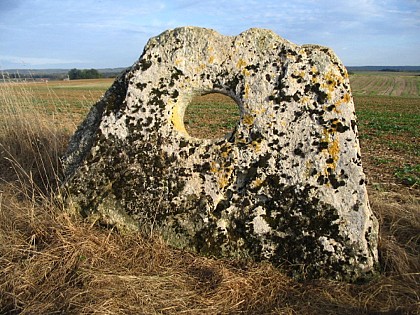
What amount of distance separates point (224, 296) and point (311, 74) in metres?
2.01

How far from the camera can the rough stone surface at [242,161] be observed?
3.12 meters

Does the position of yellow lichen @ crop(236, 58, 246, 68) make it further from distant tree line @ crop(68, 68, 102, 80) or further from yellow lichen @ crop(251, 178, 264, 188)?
distant tree line @ crop(68, 68, 102, 80)

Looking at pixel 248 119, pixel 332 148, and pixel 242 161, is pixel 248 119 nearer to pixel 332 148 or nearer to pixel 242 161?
pixel 242 161

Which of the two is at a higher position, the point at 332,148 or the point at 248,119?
the point at 248,119

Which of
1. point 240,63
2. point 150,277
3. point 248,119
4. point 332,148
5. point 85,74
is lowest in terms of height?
point 150,277

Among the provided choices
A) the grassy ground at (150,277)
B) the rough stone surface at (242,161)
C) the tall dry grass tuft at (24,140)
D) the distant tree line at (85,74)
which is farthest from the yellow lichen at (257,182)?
the distant tree line at (85,74)

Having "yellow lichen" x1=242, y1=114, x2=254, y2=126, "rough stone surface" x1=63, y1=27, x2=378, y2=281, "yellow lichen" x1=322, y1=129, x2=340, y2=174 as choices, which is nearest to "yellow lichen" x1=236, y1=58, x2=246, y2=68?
"rough stone surface" x1=63, y1=27, x2=378, y2=281

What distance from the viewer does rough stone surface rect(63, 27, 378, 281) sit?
10.3ft

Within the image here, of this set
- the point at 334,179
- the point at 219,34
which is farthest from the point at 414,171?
the point at 219,34

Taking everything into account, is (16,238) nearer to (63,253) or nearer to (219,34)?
(63,253)

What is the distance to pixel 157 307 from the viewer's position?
8.65ft

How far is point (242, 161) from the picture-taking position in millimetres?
3320

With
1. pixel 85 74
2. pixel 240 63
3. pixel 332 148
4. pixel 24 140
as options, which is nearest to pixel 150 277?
pixel 332 148

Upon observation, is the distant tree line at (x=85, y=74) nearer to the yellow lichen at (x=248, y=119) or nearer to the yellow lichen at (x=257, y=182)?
the yellow lichen at (x=248, y=119)
